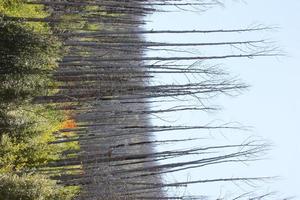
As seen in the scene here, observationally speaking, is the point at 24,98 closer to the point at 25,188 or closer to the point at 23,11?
the point at 23,11

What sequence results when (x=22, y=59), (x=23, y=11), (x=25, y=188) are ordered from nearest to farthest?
(x=25, y=188), (x=22, y=59), (x=23, y=11)

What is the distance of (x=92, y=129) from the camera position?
2997 centimetres

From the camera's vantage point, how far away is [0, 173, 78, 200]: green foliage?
13.3 meters

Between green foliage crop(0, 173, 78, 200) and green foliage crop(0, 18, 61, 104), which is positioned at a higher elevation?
green foliage crop(0, 18, 61, 104)

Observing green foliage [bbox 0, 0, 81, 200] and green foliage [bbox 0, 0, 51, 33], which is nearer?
green foliage [bbox 0, 0, 81, 200]

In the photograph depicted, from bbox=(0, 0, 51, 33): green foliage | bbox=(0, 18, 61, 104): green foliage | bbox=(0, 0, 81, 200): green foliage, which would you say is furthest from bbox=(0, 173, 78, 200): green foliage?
bbox=(0, 0, 51, 33): green foliage

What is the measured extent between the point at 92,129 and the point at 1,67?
51.7 feet

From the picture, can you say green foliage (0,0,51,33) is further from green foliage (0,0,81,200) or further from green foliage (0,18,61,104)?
green foliage (0,18,61,104)

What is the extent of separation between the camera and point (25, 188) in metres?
13.6

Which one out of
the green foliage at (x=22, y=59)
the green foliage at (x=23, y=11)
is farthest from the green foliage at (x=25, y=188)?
the green foliage at (x=23, y=11)

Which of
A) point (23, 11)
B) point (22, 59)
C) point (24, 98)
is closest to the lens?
point (22, 59)

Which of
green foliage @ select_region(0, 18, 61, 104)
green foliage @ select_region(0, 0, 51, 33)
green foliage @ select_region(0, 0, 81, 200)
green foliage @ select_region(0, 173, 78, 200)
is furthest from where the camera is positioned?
green foliage @ select_region(0, 0, 51, 33)

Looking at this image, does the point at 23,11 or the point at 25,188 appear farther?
the point at 23,11

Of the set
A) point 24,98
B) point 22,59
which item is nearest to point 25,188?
point 24,98
